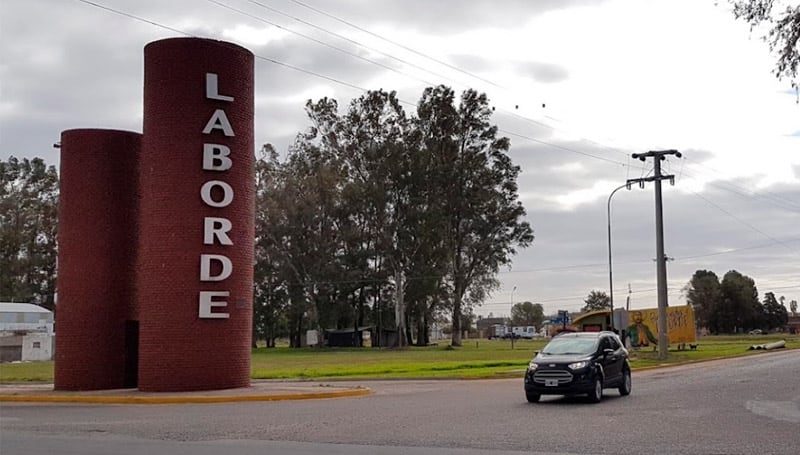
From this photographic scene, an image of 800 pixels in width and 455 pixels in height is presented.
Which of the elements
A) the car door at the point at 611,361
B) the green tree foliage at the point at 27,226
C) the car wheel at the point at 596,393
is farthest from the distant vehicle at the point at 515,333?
the car wheel at the point at 596,393

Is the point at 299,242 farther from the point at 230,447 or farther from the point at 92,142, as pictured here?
the point at 230,447

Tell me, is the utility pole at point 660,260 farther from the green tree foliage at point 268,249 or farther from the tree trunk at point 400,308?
the green tree foliage at point 268,249

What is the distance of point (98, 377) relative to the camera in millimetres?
26375

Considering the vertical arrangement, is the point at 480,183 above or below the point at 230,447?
above

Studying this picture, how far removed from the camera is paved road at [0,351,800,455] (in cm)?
1270

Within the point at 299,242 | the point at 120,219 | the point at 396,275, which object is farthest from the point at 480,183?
the point at 120,219

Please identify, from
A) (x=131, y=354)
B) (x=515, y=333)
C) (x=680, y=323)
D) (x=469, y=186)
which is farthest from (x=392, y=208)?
(x=515, y=333)

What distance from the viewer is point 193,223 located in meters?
24.9

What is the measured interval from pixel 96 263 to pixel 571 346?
14.2m

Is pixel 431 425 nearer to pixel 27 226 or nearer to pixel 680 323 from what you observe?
pixel 680 323

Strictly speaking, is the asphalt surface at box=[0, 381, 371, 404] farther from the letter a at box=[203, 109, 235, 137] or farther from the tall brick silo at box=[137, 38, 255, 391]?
the letter a at box=[203, 109, 235, 137]

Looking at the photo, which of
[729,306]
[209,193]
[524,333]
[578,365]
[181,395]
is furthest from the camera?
[524,333]

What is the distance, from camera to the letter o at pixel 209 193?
25.0 meters

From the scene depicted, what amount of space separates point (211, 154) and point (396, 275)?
51925mm
